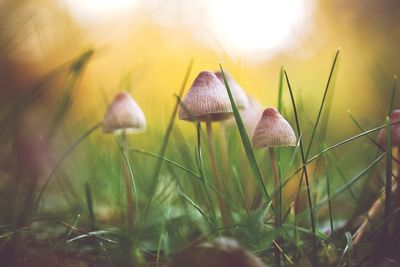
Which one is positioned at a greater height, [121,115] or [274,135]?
[121,115]

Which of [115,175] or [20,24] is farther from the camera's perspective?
[115,175]

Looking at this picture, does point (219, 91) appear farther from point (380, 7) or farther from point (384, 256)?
point (380, 7)

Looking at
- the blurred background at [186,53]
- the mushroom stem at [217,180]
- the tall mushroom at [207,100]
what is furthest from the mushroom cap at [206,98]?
the blurred background at [186,53]

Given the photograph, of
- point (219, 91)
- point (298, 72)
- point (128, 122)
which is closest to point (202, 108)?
point (219, 91)

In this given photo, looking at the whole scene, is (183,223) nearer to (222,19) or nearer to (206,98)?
(206,98)

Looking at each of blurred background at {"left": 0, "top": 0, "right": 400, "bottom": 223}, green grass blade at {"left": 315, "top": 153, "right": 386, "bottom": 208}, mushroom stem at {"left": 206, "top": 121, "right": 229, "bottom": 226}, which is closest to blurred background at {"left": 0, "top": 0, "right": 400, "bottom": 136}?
blurred background at {"left": 0, "top": 0, "right": 400, "bottom": 223}

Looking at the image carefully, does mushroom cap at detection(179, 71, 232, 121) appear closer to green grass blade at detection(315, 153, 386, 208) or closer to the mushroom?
the mushroom

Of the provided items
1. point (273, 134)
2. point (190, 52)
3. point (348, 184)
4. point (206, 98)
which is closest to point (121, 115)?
point (206, 98)

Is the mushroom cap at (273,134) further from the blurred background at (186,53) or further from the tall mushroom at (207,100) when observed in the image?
the blurred background at (186,53)
